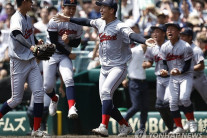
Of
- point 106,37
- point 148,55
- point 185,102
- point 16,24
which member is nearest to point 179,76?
point 185,102

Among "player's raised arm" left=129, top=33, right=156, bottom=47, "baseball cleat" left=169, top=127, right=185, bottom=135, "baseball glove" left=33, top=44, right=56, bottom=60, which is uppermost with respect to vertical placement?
"player's raised arm" left=129, top=33, right=156, bottom=47

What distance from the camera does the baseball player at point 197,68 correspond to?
10.5 m

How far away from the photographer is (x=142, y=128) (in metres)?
11.0

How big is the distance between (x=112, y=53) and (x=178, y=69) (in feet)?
6.07

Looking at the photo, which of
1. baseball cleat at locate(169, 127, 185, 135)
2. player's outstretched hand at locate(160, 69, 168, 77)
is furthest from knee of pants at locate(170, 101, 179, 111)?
player's outstretched hand at locate(160, 69, 168, 77)

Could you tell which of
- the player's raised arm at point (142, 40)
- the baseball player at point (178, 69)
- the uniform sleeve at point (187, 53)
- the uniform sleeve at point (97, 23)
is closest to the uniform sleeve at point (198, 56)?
the baseball player at point (178, 69)

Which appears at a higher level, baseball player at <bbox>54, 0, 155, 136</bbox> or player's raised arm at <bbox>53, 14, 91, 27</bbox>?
player's raised arm at <bbox>53, 14, 91, 27</bbox>

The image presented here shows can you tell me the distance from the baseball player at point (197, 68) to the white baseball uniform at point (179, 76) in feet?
1.32

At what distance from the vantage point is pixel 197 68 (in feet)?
34.4

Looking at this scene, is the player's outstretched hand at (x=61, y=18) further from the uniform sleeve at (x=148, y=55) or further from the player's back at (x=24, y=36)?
the uniform sleeve at (x=148, y=55)

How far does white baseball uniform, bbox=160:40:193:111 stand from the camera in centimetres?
998

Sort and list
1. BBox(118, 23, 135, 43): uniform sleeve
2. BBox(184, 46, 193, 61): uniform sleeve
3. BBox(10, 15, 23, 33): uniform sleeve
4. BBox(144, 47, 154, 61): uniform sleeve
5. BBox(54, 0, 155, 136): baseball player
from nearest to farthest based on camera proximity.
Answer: BBox(10, 15, 23, 33): uniform sleeve
BBox(118, 23, 135, 43): uniform sleeve
BBox(54, 0, 155, 136): baseball player
BBox(184, 46, 193, 61): uniform sleeve
BBox(144, 47, 154, 61): uniform sleeve

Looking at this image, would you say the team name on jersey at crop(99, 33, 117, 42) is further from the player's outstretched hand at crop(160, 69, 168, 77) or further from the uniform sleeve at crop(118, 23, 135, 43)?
the player's outstretched hand at crop(160, 69, 168, 77)

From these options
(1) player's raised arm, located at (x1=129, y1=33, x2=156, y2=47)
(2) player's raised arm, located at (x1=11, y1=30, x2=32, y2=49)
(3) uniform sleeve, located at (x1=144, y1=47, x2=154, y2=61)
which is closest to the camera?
(1) player's raised arm, located at (x1=129, y1=33, x2=156, y2=47)
